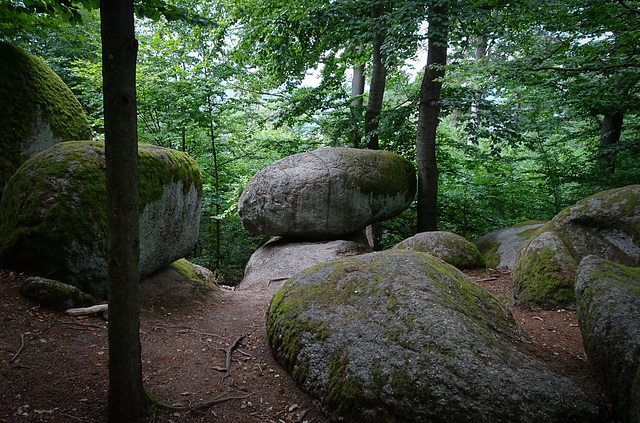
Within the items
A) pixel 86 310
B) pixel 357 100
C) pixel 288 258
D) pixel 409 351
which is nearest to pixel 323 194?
pixel 288 258

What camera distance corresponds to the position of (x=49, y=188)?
14.6ft

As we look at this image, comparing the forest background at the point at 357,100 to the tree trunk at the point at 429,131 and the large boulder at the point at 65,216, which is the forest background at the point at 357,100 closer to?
the tree trunk at the point at 429,131

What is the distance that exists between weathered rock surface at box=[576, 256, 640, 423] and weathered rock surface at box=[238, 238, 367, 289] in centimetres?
541

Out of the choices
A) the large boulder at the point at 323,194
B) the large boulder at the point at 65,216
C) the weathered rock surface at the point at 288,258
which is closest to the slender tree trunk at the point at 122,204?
the large boulder at the point at 65,216

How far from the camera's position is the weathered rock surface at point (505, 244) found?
762 centimetres

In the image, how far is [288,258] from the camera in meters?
8.95

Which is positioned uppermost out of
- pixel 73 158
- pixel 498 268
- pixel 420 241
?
pixel 73 158

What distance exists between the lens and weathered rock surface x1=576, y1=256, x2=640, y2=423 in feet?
8.57

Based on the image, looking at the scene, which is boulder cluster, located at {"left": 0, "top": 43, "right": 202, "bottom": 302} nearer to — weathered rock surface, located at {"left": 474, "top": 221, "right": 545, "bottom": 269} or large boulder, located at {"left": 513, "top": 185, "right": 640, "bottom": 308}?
large boulder, located at {"left": 513, "top": 185, "right": 640, "bottom": 308}

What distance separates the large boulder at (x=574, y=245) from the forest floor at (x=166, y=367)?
0.49 m

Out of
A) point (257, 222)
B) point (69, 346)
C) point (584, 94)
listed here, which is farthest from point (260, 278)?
point (584, 94)

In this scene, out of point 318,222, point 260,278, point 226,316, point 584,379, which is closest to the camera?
Result: point 584,379

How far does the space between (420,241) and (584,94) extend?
4018 millimetres

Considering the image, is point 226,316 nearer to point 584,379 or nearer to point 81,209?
point 81,209
